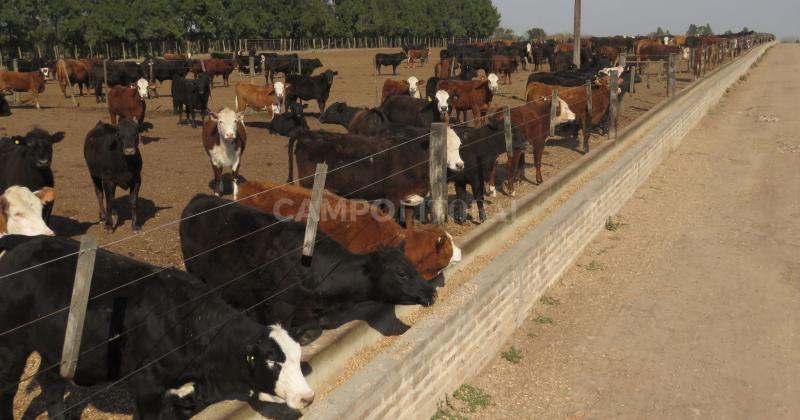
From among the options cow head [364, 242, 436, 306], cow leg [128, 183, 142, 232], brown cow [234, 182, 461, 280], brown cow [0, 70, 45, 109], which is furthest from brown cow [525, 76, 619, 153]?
brown cow [0, 70, 45, 109]

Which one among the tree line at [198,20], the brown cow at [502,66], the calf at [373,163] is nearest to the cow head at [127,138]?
the calf at [373,163]

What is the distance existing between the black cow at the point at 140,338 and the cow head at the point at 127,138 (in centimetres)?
510

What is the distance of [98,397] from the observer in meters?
4.96

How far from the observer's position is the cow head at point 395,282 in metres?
5.41

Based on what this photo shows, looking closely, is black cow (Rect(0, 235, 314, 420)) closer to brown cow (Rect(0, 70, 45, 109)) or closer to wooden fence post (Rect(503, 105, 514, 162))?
wooden fence post (Rect(503, 105, 514, 162))

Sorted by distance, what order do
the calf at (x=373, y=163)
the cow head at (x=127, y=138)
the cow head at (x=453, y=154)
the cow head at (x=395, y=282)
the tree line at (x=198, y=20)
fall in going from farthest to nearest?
the tree line at (x=198, y=20) < the cow head at (x=127, y=138) < the cow head at (x=453, y=154) < the calf at (x=373, y=163) < the cow head at (x=395, y=282)

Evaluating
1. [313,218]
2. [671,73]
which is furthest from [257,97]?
[313,218]

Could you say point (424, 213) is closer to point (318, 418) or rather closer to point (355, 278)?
point (355, 278)

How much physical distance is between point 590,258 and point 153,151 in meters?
10.4

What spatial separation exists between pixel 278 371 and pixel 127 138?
6567 mm

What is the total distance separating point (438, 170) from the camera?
25.6 feet

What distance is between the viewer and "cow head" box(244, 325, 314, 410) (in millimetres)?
4125

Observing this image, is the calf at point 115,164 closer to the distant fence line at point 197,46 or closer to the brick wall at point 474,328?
the brick wall at point 474,328

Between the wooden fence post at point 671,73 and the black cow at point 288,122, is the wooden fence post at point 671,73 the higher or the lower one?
the higher one
